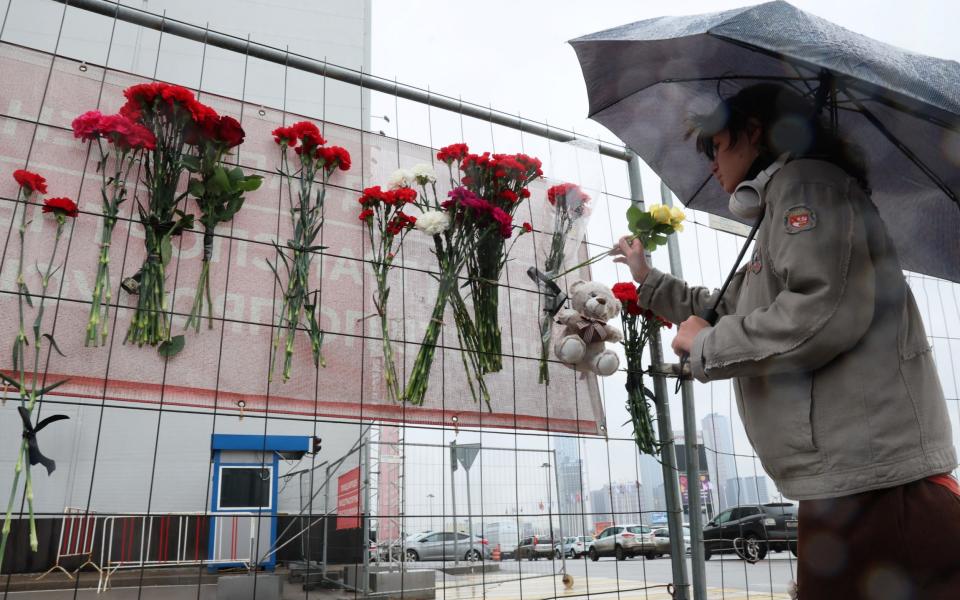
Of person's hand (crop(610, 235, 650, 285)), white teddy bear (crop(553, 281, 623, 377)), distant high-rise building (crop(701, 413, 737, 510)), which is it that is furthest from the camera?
distant high-rise building (crop(701, 413, 737, 510))

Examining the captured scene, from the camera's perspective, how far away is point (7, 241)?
2078 millimetres

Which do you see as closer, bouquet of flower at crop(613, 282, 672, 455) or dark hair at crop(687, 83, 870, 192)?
dark hair at crop(687, 83, 870, 192)

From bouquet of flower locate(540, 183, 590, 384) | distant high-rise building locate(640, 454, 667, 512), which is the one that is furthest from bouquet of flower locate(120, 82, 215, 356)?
distant high-rise building locate(640, 454, 667, 512)

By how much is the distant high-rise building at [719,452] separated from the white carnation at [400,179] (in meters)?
1.88

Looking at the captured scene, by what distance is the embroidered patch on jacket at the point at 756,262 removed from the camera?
132cm

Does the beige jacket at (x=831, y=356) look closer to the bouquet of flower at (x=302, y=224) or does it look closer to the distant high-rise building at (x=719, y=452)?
the bouquet of flower at (x=302, y=224)

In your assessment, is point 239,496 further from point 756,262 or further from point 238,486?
point 756,262

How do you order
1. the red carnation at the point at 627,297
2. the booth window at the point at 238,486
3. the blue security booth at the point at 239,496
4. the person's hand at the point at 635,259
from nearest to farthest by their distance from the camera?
the person's hand at the point at 635,259
the red carnation at the point at 627,297
the blue security booth at the point at 239,496
the booth window at the point at 238,486

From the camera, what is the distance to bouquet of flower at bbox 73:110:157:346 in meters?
2.12

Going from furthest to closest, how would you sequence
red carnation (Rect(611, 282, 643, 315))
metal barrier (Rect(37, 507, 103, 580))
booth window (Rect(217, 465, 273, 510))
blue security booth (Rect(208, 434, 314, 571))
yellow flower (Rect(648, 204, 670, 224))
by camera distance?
booth window (Rect(217, 465, 273, 510))
blue security booth (Rect(208, 434, 314, 571))
metal barrier (Rect(37, 507, 103, 580))
red carnation (Rect(611, 282, 643, 315))
yellow flower (Rect(648, 204, 670, 224))

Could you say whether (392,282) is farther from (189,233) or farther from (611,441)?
(611,441)

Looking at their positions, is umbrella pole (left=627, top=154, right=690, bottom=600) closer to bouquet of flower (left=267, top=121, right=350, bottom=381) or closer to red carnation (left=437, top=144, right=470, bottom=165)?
red carnation (left=437, top=144, right=470, bottom=165)

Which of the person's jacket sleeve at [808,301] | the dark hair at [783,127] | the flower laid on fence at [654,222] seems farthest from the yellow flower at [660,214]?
the person's jacket sleeve at [808,301]

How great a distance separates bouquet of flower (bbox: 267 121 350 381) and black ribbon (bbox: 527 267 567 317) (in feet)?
3.06
